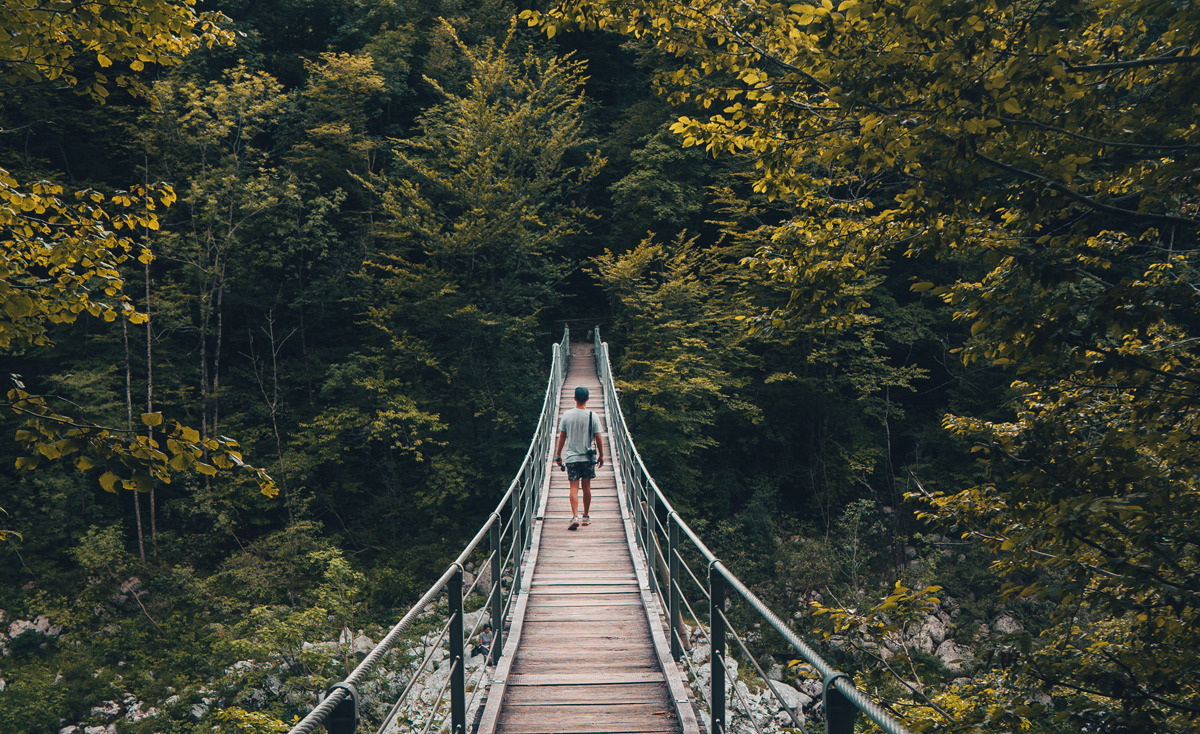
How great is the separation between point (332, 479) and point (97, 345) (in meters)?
5.99

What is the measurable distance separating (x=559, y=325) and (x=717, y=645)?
19.7m

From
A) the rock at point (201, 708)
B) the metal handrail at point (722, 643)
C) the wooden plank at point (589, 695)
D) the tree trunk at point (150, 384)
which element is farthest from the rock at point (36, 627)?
the wooden plank at point (589, 695)

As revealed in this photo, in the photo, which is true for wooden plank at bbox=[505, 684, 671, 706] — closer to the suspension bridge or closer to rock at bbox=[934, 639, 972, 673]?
the suspension bridge

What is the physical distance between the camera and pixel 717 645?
2.99 metres

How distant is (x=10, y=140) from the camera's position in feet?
47.7

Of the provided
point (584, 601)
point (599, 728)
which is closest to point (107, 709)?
point (584, 601)

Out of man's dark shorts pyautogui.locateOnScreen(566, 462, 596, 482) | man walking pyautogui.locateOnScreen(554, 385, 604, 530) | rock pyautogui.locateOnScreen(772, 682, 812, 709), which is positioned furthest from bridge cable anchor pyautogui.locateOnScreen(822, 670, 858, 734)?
rock pyautogui.locateOnScreen(772, 682, 812, 709)

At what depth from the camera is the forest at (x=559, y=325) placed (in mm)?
2834

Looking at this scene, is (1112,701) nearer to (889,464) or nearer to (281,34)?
(889,464)

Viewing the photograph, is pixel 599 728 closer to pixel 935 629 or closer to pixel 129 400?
pixel 935 629

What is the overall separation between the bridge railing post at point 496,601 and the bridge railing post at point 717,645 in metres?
1.61

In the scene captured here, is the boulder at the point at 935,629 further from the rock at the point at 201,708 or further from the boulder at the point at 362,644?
the rock at the point at 201,708

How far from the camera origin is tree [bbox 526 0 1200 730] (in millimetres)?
2609

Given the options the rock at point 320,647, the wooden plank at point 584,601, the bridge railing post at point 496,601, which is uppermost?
the bridge railing post at point 496,601
